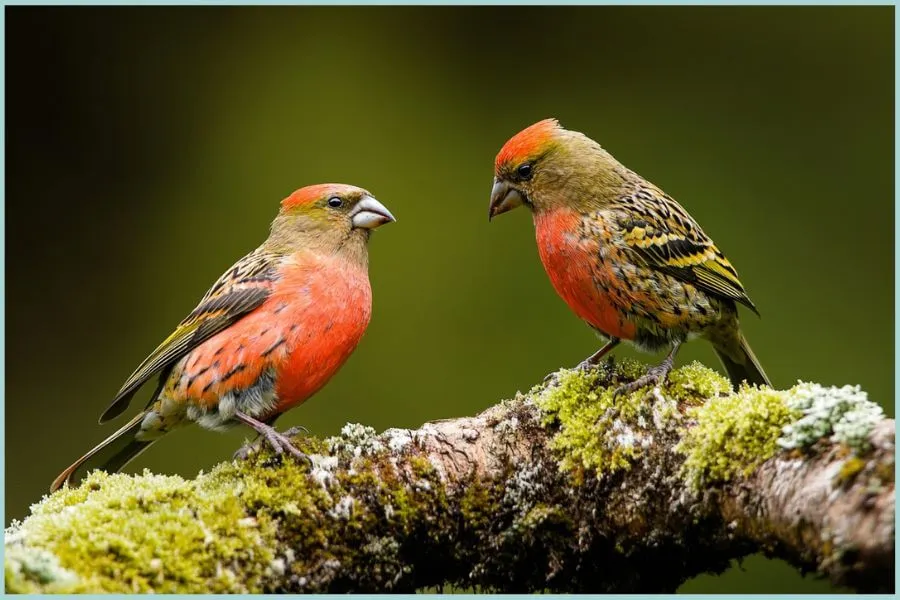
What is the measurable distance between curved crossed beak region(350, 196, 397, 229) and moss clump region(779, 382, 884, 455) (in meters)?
2.42

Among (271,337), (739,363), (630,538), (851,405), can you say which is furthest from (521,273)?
(851,405)

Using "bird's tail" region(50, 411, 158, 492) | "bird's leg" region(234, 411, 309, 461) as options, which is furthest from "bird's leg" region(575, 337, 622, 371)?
"bird's tail" region(50, 411, 158, 492)

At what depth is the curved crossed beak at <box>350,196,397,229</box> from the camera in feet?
15.6

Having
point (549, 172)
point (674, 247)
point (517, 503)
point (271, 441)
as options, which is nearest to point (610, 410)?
point (517, 503)

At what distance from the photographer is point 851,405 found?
9.14 ft

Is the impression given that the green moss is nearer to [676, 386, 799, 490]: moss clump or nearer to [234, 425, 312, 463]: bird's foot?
[234, 425, 312, 463]: bird's foot

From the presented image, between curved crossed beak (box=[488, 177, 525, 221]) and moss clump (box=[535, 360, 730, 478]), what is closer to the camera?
moss clump (box=[535, 360, 730, 478])

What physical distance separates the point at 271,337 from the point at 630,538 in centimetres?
186

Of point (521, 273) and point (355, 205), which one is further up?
point (521, 273)

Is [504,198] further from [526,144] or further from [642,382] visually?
[642,382]

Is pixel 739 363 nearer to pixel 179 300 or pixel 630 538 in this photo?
pixel 630 538

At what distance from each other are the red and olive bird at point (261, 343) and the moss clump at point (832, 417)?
2.11m

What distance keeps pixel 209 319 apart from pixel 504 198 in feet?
5.49

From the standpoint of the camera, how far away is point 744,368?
4859 mm
